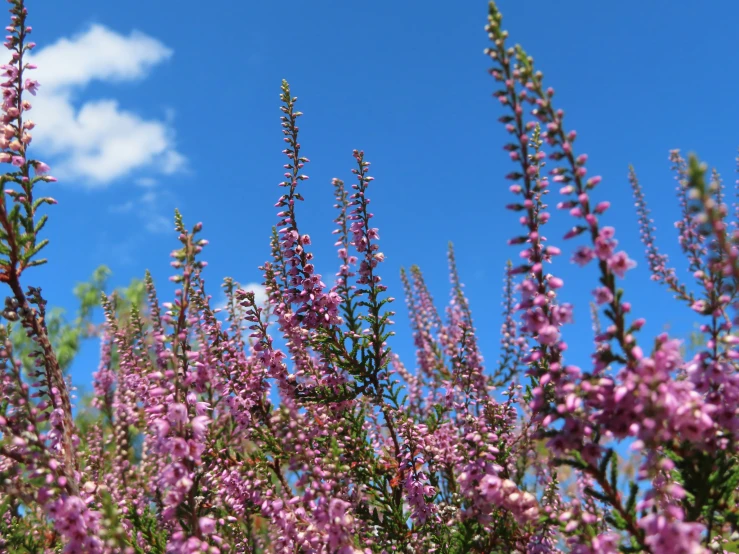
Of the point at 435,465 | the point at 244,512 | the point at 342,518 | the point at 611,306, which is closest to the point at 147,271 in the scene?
the point at 244,512

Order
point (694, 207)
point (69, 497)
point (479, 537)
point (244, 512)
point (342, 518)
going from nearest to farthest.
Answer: point (694, 207), point (69, 497), point (342, 518), point (479, 537), point (244, 512)

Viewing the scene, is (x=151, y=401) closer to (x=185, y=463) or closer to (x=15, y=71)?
(x=185, y=463)

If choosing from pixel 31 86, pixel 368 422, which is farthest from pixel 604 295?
pixel 31 86

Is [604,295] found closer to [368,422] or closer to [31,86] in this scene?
[368,422]

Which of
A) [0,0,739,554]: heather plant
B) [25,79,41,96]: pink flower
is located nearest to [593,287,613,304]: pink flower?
[0,0,739,554]: heather plant

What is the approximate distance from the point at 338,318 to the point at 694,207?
175 inches

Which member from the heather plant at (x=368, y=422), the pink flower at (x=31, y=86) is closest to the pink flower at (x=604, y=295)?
the heather plant at (x=368, y=422)

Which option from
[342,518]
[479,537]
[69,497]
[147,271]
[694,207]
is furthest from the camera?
[147,271]

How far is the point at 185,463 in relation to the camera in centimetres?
350

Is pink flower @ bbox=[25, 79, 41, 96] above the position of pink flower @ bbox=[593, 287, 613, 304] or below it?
above

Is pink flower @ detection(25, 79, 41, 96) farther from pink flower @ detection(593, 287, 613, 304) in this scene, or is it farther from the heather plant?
pink flower @ detection(593, 287, 613, 304)

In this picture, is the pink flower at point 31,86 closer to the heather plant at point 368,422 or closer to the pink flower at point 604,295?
the heather plant at point 368,422

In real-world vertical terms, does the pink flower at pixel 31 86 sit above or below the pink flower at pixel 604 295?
above

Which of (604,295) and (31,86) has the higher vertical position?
(31,86)
